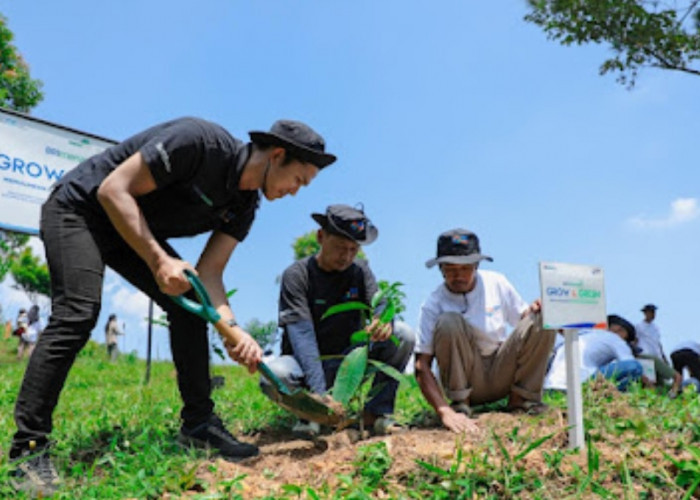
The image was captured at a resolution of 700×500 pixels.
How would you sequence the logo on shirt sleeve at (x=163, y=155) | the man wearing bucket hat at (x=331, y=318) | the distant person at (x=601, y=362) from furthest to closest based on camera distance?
the distant person at (x=601, y=362) → the man wearing bucket hat at (x=331, y=318) → the logo on shirt sleeve at (x=163, y=155)

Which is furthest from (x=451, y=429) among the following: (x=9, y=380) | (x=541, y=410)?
(x=9, y=380)

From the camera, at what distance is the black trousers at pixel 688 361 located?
8566mm

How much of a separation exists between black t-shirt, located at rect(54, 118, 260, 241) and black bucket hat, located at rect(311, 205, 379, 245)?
1.81ft

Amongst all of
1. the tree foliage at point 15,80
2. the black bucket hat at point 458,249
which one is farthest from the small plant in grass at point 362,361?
the tree foliage at point 15,80

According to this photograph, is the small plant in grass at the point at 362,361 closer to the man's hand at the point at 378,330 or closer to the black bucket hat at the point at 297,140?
the man's hand at the point at 378,330

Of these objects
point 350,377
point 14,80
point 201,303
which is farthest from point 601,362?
point 14,80

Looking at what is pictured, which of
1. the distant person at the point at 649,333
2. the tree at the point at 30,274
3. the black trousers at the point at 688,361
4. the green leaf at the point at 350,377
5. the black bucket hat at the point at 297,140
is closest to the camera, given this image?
the black bucket hat at the point at 297,140

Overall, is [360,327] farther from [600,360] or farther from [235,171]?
[600,360]

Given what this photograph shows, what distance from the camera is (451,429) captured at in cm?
305

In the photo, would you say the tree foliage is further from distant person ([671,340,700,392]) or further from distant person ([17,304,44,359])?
distant person ([671,340,700,392])

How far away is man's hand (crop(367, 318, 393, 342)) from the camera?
2.92 meters

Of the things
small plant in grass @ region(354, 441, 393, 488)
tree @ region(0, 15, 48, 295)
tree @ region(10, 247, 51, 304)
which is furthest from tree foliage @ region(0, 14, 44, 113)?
small plant in grass @ region(354, 441, 393, 488)

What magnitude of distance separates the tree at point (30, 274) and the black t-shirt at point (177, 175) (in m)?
24.7

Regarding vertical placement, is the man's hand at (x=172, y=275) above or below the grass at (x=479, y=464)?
above
